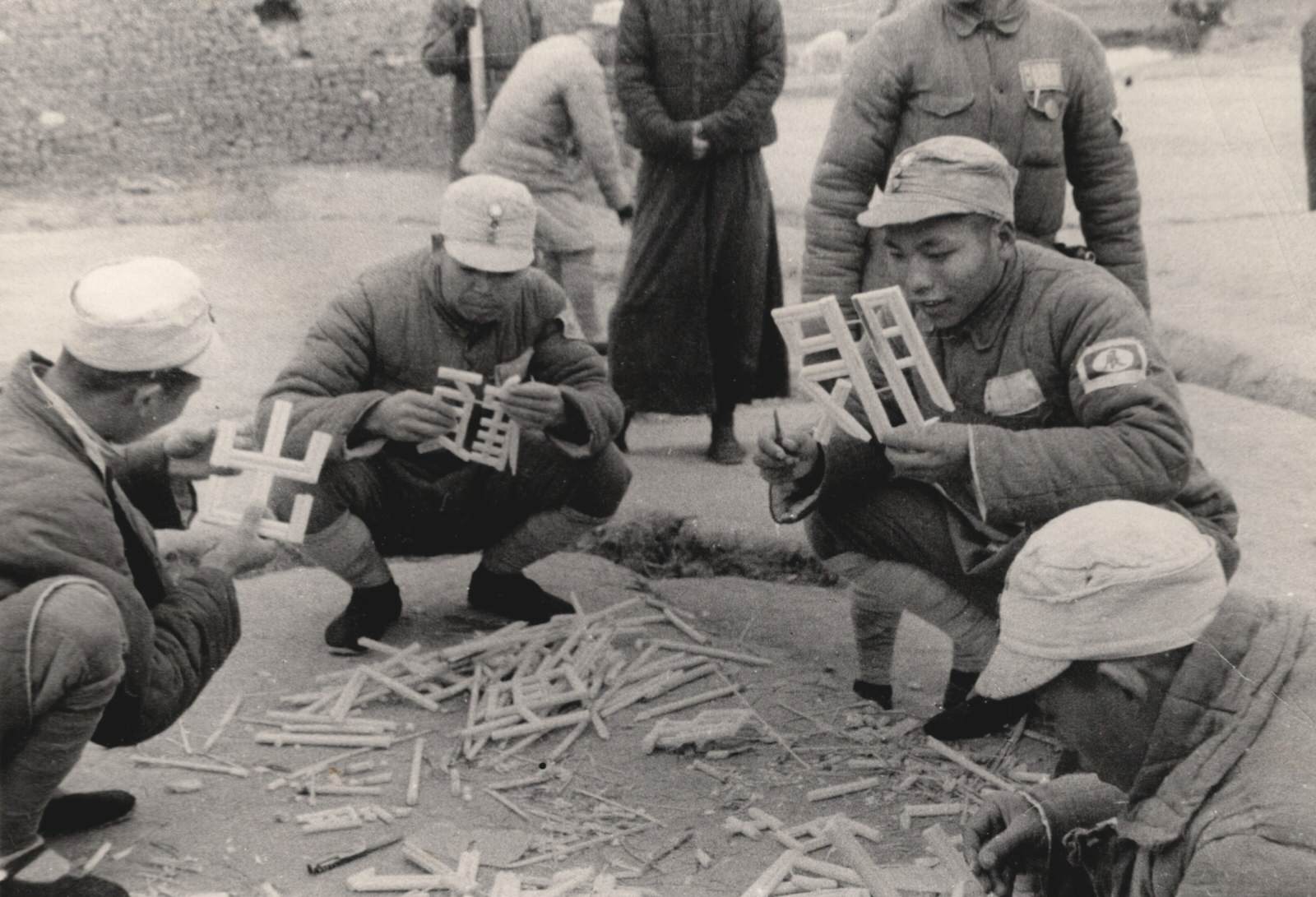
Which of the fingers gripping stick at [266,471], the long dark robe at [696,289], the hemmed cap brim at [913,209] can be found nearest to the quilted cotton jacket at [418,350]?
the fingers gripping stick at [266,471]

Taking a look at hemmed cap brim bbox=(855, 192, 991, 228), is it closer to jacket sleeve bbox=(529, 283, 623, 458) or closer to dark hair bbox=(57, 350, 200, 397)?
jacket sleeve bbox=(529, 283, 623, 458)

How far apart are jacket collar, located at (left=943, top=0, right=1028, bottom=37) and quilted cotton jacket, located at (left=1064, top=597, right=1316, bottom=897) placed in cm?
266

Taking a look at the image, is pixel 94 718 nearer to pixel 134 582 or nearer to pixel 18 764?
pixel 18 764

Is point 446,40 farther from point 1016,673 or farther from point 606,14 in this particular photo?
point 1016,673

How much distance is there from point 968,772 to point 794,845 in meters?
0.64

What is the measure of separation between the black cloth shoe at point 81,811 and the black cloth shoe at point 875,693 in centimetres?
206

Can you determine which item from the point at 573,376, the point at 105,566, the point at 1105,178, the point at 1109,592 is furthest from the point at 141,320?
the point at 1105,178

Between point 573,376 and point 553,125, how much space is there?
7.67ft

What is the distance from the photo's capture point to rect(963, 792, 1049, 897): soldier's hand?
8.45ft

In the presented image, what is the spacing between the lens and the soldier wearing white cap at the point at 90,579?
9.89ft

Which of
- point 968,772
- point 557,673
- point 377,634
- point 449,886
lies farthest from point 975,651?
point 377,634

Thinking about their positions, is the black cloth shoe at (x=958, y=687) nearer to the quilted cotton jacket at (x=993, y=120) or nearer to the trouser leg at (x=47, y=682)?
the quilted cotton jacket at (x=993, y=120)

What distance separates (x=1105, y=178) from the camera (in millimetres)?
4609

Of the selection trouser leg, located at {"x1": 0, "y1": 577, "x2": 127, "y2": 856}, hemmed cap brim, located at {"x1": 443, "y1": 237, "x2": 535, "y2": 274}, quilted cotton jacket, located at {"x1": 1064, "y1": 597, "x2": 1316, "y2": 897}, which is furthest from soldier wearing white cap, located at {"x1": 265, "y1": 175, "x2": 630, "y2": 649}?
quilted cotton jacket, located at {"x1": 1064, "y1": 597, "x2": 1316, "y2": 897}
